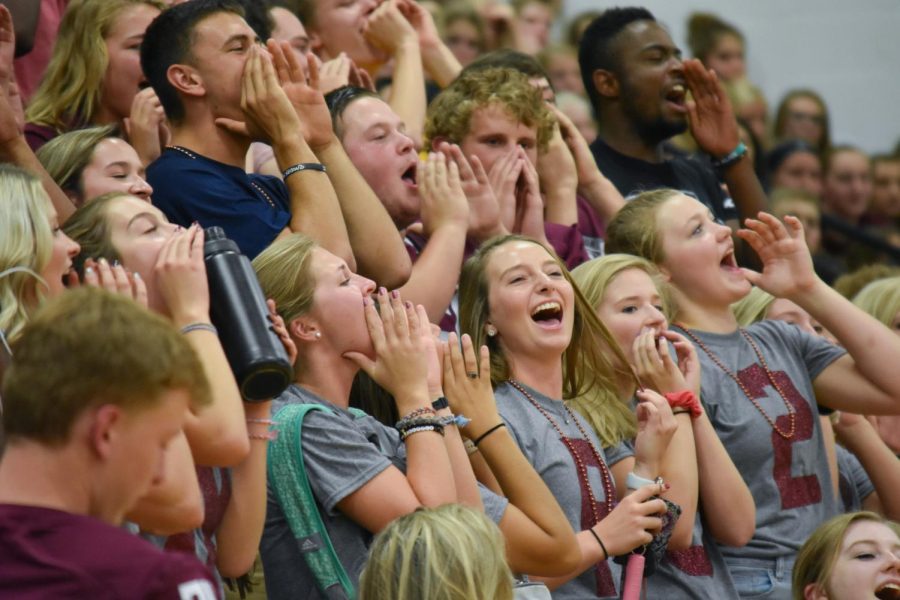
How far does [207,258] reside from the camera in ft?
8.55

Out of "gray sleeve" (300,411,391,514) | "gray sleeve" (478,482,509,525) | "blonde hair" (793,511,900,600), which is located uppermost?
"gray sleeve" (300,411,391,514)

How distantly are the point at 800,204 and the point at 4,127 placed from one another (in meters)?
3.87

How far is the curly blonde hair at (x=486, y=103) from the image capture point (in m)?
4.29

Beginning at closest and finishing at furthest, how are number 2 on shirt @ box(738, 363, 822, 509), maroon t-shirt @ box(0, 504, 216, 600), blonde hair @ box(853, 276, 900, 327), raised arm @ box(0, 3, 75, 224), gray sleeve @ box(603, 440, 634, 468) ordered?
maroon t-shirt @ box(0, 504, 216, 600)
raised arm @ box(0, 3, 75, 224)
gray sleeve @ box(603, 440, 634, 468)
number 2 on shirt @ box(738, 363, 822, 509)
blonde hair @ box(853, 276, 900, 327)

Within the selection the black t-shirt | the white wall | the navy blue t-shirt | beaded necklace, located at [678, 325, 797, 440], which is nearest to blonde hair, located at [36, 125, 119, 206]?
the navy blue t-shirt

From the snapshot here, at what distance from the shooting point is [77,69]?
154 inches

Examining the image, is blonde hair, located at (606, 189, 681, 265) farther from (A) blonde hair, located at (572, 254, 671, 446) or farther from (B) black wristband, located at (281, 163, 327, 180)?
(B) black wristband, located at (281, 163, 327, 180)

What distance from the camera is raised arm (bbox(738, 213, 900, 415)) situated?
3.86 meters

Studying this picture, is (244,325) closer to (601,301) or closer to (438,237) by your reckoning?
(438,237)

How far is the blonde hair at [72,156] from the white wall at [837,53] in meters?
5.65

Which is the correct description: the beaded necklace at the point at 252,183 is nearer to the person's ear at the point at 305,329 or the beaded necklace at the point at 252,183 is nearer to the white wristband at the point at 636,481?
the person's ear at the point at 305,329

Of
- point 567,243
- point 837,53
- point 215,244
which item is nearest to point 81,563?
point 215,244

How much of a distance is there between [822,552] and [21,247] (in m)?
1.89

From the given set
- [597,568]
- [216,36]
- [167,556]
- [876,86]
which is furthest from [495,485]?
[876,86]
